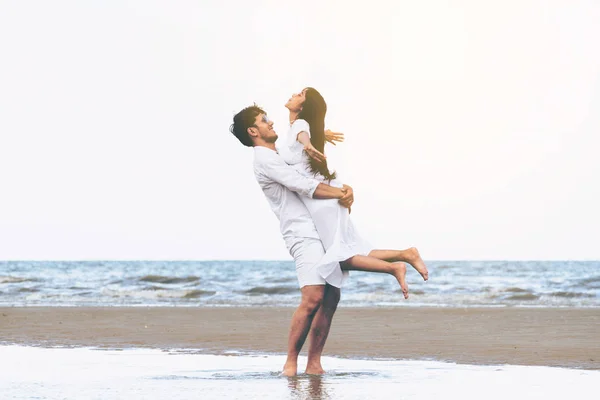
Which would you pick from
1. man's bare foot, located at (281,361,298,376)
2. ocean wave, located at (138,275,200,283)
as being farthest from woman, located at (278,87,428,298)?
ocean wave, located at (138,275,200,283)

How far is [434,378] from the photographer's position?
579 cm

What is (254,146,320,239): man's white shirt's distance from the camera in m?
5.96

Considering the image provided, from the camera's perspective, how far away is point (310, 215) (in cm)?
610

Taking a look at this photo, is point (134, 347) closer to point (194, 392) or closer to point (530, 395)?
point (194, 392)

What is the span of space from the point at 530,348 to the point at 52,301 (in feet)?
47.3

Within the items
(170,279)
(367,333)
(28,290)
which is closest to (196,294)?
(28,290)

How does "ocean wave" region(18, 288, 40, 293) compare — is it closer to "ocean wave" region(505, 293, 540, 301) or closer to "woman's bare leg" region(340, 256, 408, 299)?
"ocean wave" region(505, 293, 540, 301)

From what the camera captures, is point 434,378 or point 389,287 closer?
point 434,378

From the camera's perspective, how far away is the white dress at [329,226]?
5938 mm

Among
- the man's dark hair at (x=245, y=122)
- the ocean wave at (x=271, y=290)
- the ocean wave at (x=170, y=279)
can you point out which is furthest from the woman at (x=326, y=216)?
the ocean wave at (x=170, y=279)

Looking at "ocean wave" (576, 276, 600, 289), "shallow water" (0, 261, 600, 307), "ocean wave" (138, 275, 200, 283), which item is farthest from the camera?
"ocean wave" (138, 275, 200, 283)

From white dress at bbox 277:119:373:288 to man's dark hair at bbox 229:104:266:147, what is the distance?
0.25 meters

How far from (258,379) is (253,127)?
1.61 m

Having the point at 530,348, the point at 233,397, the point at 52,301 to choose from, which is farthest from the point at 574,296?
the point at 233,397
